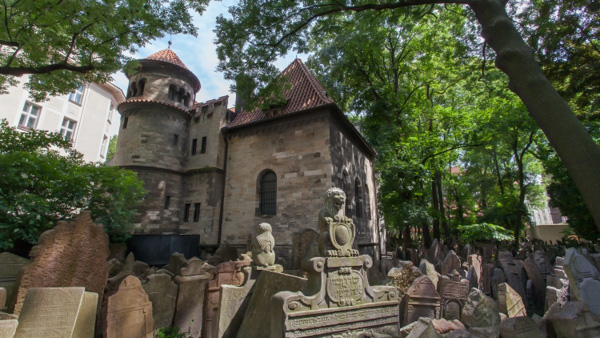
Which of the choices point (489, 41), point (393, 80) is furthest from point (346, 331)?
point (393, 80)

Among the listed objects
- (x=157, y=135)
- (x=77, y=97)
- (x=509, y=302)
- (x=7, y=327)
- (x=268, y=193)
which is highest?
(x=77, y=97)

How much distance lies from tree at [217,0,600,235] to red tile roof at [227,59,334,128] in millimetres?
3075

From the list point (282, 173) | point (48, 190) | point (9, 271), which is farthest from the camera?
point (282, 173)

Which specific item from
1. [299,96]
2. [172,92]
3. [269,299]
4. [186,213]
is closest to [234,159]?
[186,213]

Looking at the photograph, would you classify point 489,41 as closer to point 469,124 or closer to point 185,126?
point 469,124

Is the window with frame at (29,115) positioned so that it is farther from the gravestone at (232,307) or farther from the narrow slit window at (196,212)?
the gravestone at (232,307)

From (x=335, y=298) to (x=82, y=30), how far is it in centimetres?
974

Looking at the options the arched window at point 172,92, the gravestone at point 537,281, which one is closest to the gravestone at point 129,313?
the gravestone at point 537,281

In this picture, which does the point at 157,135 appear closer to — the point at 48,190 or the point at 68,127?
the point at 48,190

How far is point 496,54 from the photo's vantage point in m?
5.98

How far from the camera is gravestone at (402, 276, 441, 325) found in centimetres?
486

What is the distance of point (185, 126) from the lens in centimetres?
1653

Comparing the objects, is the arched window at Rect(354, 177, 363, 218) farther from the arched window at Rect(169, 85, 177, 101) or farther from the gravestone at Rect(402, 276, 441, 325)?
the arched window at Rect(169, 85, 177, 101)

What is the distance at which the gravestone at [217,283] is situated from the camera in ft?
17.3
